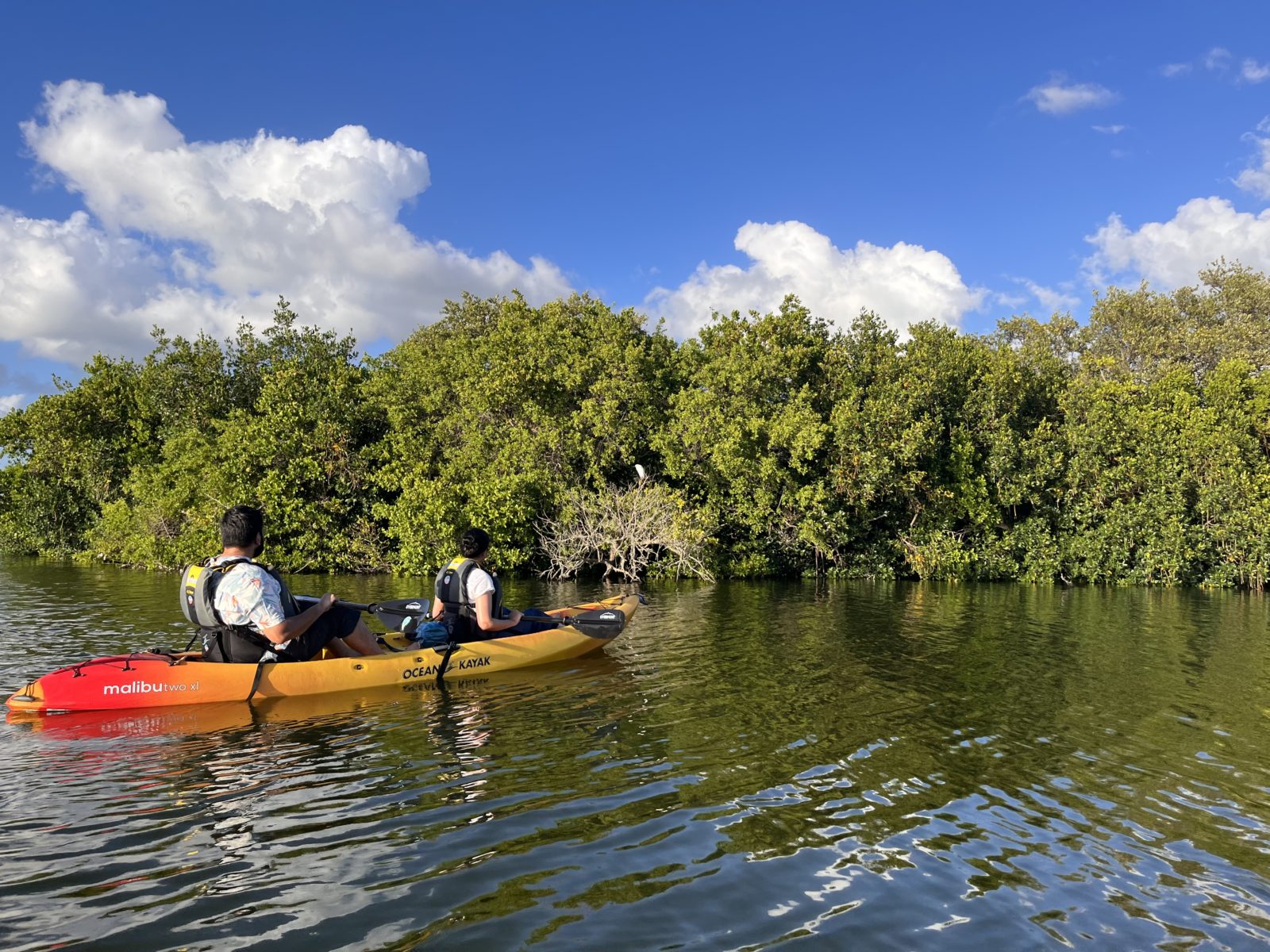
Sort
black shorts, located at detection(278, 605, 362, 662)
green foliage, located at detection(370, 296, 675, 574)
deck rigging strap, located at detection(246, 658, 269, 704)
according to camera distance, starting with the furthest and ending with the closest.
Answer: green foliage, located at detection(370, 296, 675, 574)
black shorts, located at detection(278, 605, 362, 662)
deck rigging strap, located at detection(246, 658, 269, 704)

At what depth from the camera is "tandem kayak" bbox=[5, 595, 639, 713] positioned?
7762 millimetres

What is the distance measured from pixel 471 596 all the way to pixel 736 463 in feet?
48.3

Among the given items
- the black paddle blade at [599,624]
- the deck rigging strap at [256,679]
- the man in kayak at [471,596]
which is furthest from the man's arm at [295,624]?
the black paddle blade at [599,624]

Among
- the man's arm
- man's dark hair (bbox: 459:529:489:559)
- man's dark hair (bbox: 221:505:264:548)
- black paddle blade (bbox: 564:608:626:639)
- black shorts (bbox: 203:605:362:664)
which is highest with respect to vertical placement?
man's dark hair (bbox: 221:505:264:548)

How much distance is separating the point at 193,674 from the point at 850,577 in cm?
2126

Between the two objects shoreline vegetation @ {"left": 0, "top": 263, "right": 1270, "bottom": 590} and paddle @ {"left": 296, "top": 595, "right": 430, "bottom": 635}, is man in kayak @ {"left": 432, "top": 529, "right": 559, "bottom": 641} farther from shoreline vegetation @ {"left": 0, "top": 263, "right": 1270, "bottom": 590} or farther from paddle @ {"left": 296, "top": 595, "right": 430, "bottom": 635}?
shoreline vegetation @ {"left": 0, "top": 263, "right": 1270, "bottom": 590}

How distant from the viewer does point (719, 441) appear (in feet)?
79.0

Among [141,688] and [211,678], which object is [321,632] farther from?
[141,688]

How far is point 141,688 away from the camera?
26.0 feet

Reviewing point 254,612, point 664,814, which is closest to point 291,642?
point 254,612

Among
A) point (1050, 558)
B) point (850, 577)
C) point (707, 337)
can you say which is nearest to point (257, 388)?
point (707, 337)

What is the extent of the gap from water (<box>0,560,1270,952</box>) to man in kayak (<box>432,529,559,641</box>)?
27.9 inches

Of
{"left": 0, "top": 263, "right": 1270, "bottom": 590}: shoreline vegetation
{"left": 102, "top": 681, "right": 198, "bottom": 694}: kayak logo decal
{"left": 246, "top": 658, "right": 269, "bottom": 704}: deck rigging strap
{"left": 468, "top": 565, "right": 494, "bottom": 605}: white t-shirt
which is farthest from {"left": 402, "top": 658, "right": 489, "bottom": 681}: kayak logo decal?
{"left": 0, "top": 263, "right": 1270, "bottom": 590}: shoreline vegetation

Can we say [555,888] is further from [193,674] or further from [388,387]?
[388,387]
